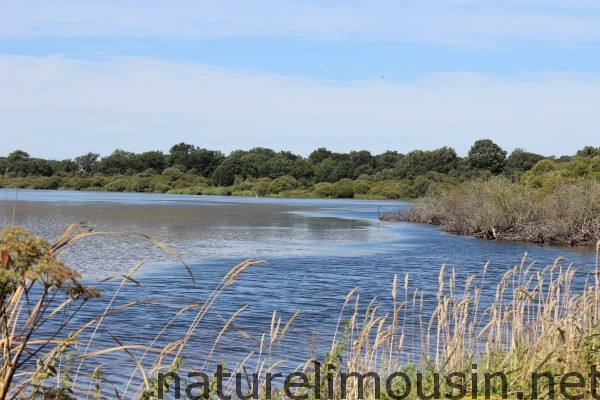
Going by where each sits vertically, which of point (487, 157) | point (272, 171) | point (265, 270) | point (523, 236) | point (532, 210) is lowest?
point (265, 270)

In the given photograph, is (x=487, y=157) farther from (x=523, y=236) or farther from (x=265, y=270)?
(x=265, y=270)

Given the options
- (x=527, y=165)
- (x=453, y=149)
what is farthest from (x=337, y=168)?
(x=527, y=165)

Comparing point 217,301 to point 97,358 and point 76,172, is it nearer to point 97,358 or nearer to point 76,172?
point 97,358

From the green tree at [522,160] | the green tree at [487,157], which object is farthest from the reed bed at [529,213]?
the green tree at [522,160]

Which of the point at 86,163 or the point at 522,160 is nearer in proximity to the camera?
the point at 522,160

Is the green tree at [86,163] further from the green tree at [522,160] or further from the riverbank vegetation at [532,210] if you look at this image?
the riverbank vegetation at [532,210]

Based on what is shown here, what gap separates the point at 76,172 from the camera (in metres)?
160

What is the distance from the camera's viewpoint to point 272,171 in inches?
5969

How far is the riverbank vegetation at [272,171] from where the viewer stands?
123500 millimetres

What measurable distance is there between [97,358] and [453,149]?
12797 cm

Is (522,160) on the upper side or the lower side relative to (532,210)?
upper

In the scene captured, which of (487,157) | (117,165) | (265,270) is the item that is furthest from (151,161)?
(265,270)

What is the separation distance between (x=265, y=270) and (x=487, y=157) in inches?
4127

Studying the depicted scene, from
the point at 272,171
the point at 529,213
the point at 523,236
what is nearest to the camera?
the point at 523,236
